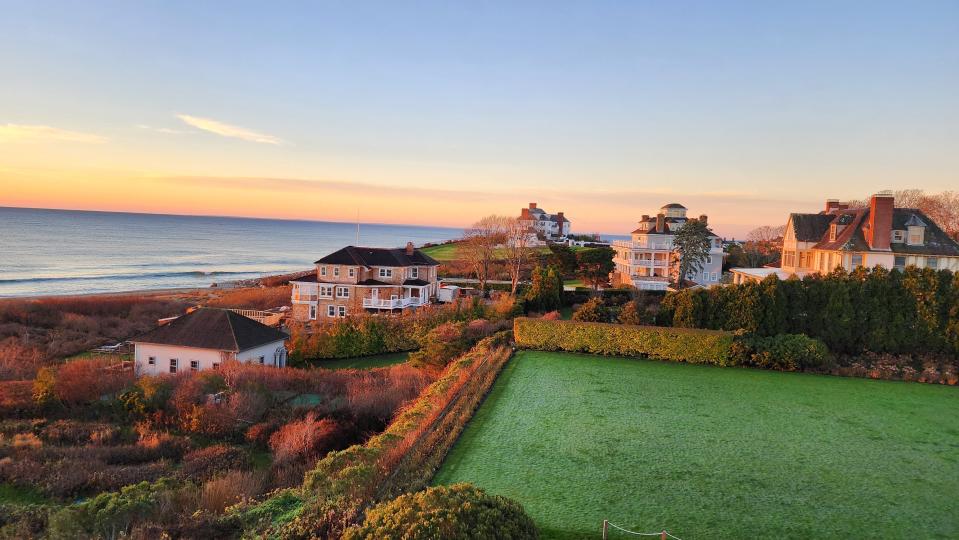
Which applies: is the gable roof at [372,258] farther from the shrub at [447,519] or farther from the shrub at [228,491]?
the shrub at [447,519]

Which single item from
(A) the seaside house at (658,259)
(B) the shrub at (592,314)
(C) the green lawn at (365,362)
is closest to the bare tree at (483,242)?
(A) the seaside house at (658,259)

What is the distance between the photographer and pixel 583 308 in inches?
1023

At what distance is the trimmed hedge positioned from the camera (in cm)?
2142

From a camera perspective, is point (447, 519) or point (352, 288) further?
point (352, 288)

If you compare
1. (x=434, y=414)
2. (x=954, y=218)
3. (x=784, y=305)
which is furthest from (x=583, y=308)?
(x=954, y=218)

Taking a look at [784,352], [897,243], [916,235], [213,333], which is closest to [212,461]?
[213,333]

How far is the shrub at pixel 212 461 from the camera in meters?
13.3

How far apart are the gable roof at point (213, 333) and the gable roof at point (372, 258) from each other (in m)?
11.1

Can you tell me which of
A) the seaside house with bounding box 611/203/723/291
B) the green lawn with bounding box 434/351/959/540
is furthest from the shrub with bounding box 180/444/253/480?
the seaside house with bounding box 611/203/723/291

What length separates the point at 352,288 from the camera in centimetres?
3862

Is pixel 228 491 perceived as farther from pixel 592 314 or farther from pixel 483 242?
pixel 483 242

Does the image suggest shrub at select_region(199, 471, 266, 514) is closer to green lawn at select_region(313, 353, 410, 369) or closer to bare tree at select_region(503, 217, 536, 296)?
green lawn at select_region(313, 353, 410, 369)

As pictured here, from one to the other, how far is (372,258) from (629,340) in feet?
74.0

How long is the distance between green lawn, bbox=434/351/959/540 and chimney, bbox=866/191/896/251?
13371 mm
